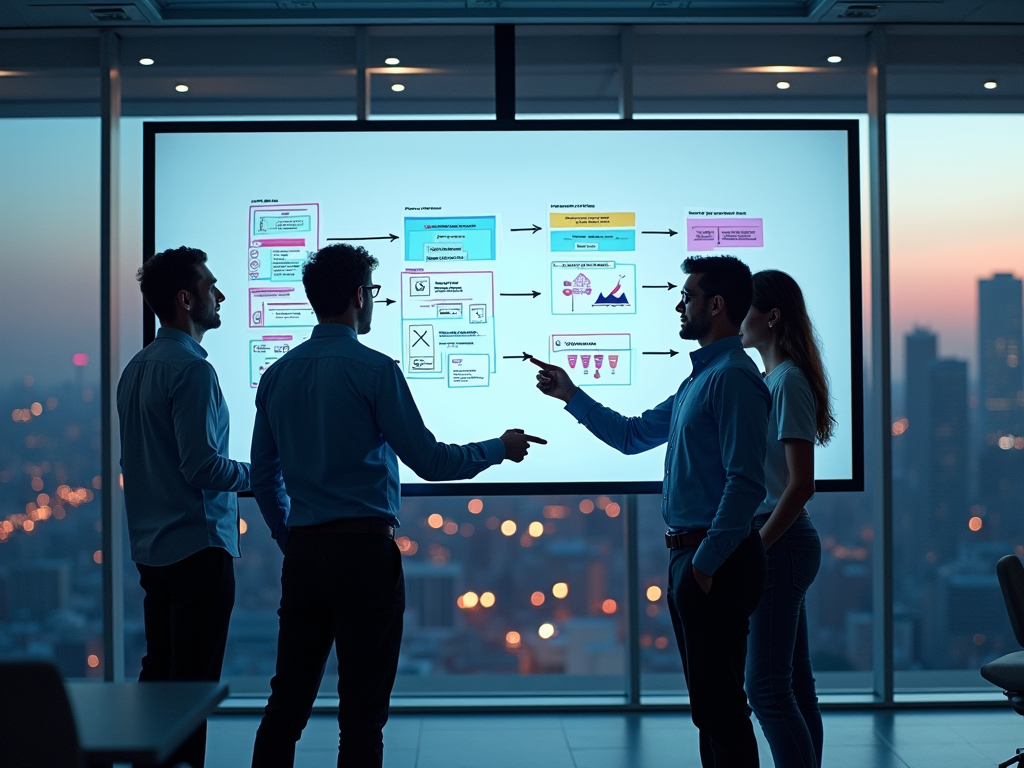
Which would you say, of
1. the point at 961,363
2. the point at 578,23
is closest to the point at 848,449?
the point at 961,363

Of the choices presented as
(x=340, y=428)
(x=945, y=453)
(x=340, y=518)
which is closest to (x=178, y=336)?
(x=340, y=428)

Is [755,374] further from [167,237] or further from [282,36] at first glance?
[282,36]

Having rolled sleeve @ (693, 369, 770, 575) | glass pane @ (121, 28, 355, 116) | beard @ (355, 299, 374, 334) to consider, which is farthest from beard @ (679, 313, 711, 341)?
glass pane @ (121, 28, 355, 116)

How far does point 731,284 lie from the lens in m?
2.62

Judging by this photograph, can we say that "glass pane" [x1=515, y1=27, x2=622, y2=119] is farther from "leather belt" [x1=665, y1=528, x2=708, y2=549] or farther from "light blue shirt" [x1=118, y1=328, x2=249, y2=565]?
"leather belt" [x1=665, y1=528, x2=708, y2=549]

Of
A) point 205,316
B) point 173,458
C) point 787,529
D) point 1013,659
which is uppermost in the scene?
point 205,316

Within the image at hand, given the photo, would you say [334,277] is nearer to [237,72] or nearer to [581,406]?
[581,406]

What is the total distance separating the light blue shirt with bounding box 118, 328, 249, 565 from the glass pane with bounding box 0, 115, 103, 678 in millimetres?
1646

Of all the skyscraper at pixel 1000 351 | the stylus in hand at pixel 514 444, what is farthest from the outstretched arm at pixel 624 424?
the skyscraper at pixel 1000 351

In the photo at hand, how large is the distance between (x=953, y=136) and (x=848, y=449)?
1723 mm

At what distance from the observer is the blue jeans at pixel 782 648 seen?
264 cm

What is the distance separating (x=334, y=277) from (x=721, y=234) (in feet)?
6.54

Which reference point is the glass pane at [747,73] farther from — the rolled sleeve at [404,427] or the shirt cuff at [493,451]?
the rolled sleeve at [404,427]

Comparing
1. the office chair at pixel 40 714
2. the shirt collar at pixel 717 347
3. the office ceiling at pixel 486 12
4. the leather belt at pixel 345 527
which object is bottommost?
the office chair at pixel 40 714
